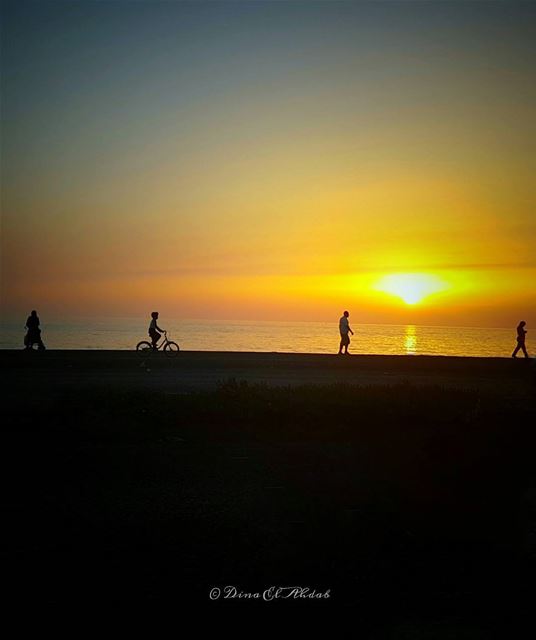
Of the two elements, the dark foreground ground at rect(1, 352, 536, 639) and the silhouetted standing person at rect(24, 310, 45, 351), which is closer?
the dark foreground ground at rect(1, 352, 536, 639)

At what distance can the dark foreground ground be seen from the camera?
5359 millimetres

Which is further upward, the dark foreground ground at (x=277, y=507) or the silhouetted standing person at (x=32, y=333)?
the silhouetted standing person at (x=32, y=333)

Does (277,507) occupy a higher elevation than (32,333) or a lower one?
lower

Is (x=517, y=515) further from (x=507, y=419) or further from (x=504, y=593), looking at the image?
(x=507, y=419)

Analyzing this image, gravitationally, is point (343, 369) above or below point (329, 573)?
above

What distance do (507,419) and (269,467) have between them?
628 cm

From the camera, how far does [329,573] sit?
227 inches

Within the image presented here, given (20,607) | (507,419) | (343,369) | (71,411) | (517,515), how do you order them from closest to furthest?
(20,607), (517,515), (71,411), (507,419), (343,369)

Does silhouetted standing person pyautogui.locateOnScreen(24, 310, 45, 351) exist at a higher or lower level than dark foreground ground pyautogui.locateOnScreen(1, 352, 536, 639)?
higher

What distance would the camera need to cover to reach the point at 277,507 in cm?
732

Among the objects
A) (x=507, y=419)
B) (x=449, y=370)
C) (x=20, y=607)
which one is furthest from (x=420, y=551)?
(x=449, y=370)

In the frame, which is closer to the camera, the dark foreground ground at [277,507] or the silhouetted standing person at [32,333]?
the dark foreground ground at [277,507]

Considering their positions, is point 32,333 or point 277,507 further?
point 32,333

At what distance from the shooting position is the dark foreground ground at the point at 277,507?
17.6 feet
